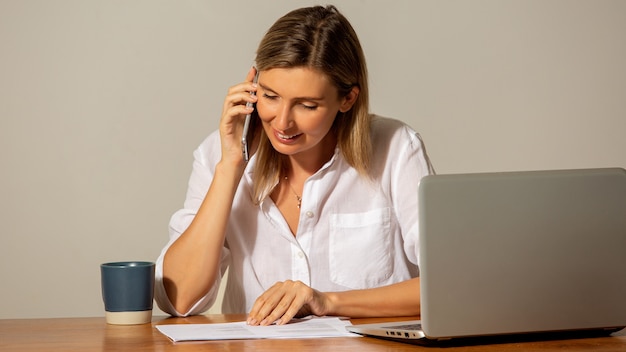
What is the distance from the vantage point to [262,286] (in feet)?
7.09

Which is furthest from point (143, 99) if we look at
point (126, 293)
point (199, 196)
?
point (126, 293)

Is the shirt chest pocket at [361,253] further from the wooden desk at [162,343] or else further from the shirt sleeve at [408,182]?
the wooden desk at [162,343]

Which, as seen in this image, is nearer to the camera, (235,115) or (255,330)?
(255,330)

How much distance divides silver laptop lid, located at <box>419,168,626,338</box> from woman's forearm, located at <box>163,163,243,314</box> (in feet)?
2.63

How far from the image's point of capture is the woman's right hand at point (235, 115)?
201 cm

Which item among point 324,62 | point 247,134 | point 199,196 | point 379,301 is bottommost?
point 379,301

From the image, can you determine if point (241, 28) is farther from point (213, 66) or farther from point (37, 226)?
point (37, 226)

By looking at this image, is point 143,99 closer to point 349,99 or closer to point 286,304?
point 349,99

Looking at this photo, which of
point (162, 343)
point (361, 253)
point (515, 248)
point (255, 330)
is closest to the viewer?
point (515, 248)

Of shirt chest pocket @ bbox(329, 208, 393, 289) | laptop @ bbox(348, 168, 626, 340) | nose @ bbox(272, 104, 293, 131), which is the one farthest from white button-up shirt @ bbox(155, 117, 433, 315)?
laptop @ bbox(348, 168, 626, 340)

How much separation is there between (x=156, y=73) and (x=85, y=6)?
1.21 feet

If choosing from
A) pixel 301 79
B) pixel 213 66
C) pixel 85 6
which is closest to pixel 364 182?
pixel 301 79

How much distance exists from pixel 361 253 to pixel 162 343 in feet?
2.71

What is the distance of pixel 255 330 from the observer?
1536 mm
